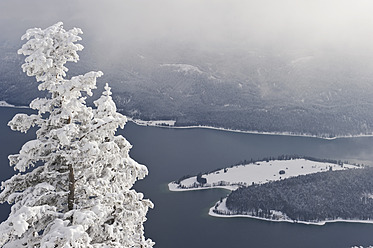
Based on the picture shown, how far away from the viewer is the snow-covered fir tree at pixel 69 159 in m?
16.0

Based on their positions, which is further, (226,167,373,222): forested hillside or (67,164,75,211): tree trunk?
(226,167,373,222): forested hillside

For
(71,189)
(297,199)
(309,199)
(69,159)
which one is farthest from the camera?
(309,199)

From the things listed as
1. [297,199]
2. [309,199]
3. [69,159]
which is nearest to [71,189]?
[69,159]

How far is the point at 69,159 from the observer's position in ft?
54.2

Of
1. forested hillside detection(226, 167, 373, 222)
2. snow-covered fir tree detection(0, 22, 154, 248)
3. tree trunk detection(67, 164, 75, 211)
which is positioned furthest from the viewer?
forested hillside detection(226, 167, 373, 222)

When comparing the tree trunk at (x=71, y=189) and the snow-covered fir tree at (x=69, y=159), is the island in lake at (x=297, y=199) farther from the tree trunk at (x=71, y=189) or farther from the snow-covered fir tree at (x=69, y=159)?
the tree trunk at (x=71, y=189)

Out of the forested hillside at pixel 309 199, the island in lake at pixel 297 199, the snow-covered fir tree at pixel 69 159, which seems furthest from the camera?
the forested hillside at pixel 309 199

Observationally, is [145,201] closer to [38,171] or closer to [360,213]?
[38,171]

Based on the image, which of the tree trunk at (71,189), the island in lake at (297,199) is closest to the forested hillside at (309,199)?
the island in lake at (297,199)

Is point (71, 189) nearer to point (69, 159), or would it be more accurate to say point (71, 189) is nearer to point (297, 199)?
point (69, 159)

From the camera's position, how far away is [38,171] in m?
17.5

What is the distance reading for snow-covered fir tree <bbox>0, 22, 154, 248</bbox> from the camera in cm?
1600

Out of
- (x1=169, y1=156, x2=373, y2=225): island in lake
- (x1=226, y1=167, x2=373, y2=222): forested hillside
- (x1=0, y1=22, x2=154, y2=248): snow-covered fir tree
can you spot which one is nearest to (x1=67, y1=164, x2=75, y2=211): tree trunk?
(x1=0, y1=22, x2=154, y2=248): snow-covered fir tree

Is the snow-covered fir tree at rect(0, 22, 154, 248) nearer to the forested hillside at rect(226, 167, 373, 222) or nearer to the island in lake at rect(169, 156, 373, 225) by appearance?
the island in lake at rect(169, 156, 373, 225)
